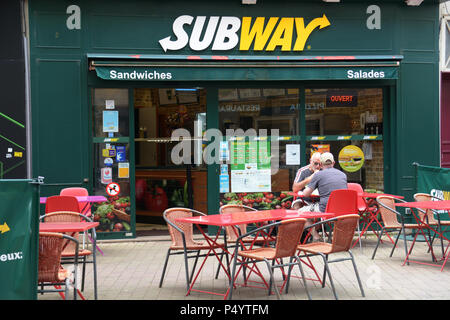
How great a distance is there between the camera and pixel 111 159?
1078 centimetres

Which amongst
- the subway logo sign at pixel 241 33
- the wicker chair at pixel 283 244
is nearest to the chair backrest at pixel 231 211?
the wicker chair at pixel 283 244

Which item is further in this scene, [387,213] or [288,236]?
[387,213]

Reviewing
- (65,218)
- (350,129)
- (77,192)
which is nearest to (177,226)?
(65,218)

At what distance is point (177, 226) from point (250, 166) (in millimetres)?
4160

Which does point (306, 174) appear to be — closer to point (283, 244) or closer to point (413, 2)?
point (283, 244)

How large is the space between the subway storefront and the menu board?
0.02 meters

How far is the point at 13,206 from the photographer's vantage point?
177 inches

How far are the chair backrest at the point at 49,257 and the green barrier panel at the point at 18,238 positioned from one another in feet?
2.32

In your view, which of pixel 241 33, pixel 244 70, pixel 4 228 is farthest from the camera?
pixel 241 33

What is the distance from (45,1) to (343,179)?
583 cm

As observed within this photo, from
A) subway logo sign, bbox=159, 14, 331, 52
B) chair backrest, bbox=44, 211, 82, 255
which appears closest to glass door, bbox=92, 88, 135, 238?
subway logo sign, bbox=159, 14, 331, 52

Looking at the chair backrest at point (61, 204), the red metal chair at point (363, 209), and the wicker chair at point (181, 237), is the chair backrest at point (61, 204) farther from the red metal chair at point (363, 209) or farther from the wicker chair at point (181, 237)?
the red metal chair at point (363, 209)
